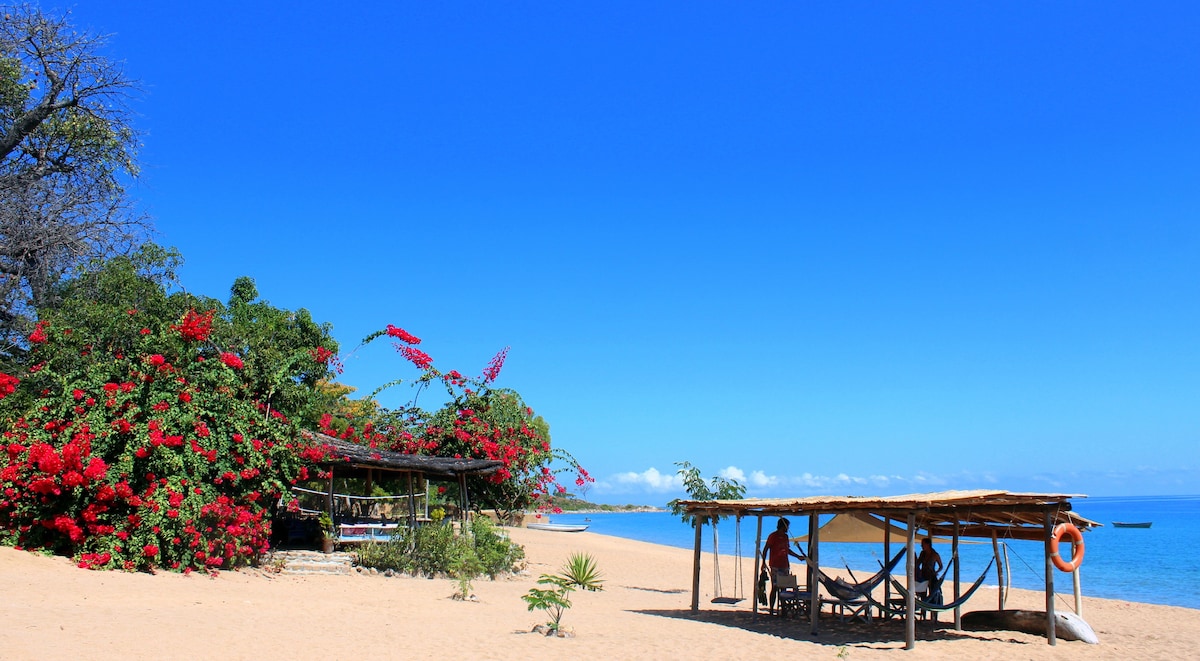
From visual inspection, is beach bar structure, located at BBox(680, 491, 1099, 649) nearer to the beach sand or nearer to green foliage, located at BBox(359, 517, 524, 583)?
the beach sand

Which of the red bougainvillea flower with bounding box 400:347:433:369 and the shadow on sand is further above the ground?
the red bougainvillea flower with bounding box 400:347:433:369

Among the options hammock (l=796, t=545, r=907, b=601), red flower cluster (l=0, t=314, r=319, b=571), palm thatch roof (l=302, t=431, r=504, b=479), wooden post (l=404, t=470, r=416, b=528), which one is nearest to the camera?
hammock (l=796, t=545, r=907, b=601)

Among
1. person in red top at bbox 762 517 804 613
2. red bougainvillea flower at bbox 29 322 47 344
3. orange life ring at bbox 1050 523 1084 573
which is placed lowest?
Result: person in red top at bbox 762 517 804 613

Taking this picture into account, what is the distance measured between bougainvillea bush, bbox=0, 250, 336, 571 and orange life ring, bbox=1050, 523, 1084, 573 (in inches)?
Answer: 462

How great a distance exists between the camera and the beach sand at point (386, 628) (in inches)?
337

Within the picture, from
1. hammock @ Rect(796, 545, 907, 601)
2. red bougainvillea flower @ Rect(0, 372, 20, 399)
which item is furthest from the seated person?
red bougainvillea flower @ Rect(0, 372, 20, 399)

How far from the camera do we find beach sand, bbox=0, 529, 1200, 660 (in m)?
8.57

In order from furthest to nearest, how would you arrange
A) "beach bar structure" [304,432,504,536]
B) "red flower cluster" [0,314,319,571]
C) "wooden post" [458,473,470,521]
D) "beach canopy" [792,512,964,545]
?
1. "wooden post" [458,473,470,521]
2. "beach bar structure" [304,432,504,536]
3. "beach canopy" [792,512,964,545]
4. "red flower cluster" [0,314,319,571]

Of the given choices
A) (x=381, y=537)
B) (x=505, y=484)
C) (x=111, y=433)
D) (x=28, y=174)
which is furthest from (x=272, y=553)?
(x=28, y=174)

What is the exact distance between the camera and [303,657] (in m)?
8.41

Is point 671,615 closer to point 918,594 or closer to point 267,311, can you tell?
point 918,594

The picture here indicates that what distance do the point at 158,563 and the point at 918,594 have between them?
37.6 feet

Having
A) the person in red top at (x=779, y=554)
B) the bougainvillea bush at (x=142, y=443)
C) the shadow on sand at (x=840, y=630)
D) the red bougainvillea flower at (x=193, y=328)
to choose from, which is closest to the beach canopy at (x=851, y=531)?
the person in red top at (x=779, y=554)

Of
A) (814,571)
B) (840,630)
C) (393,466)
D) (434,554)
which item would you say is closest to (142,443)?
(393,466)
